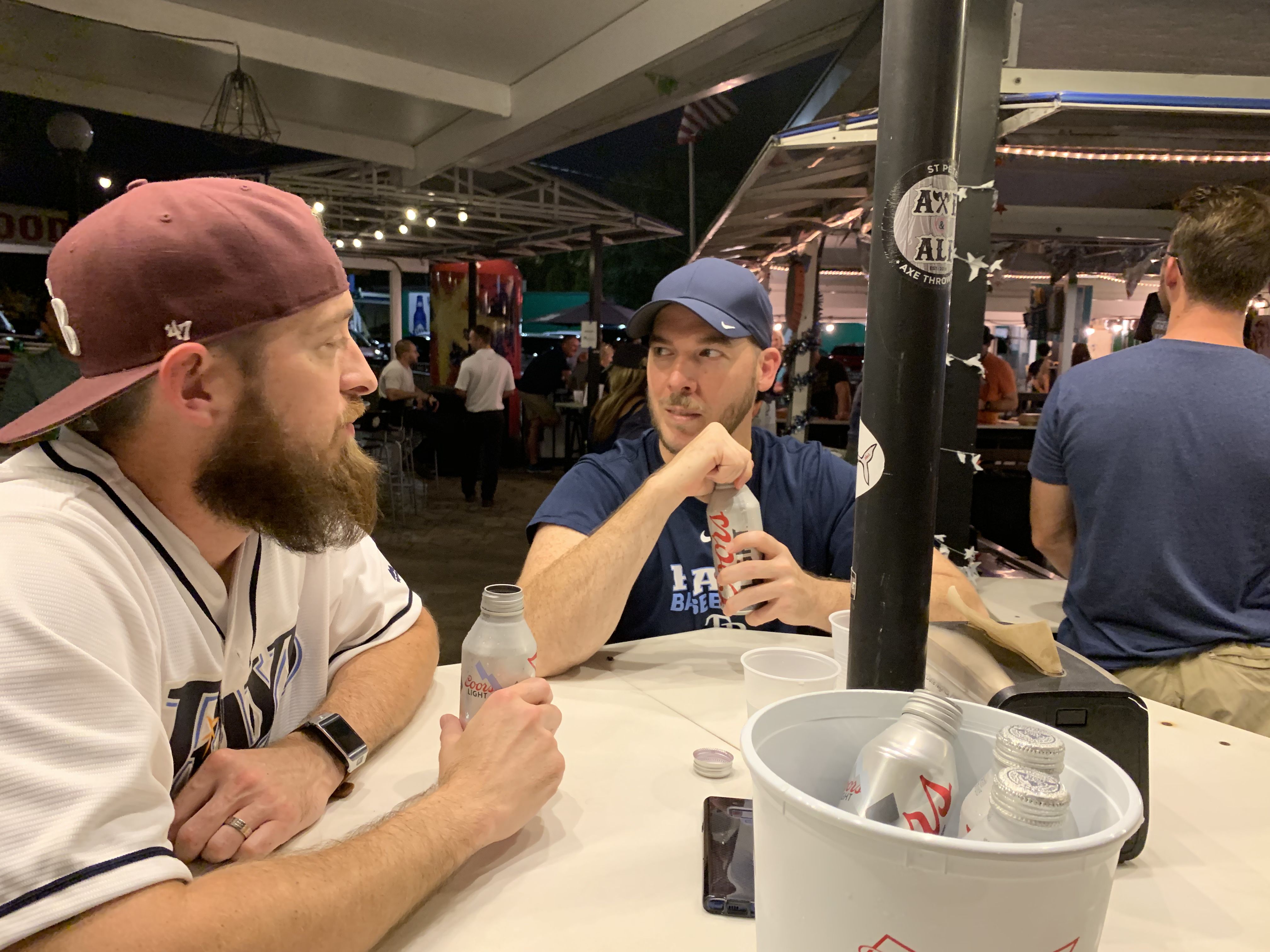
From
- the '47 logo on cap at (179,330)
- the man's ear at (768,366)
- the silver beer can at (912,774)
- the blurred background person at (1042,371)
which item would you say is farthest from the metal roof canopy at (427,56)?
the blurred background person at (1042,371)

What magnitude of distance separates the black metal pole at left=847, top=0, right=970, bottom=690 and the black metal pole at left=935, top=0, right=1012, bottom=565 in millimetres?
2000

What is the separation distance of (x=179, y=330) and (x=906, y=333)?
0.85 m

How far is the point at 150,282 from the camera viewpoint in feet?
3.22

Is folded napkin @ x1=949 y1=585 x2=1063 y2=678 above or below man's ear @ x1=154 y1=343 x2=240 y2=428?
below

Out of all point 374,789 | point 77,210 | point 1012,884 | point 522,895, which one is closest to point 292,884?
point 522,895

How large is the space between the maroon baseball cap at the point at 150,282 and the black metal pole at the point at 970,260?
7.26ft

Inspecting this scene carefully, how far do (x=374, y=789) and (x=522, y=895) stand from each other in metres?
0.34

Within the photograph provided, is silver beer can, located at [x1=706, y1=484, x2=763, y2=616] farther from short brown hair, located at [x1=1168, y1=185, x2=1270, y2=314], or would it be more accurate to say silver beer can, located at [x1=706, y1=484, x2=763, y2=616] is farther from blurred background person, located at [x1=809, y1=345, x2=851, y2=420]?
blurred background person, located at [x1=809, y1=345, x2=851, y2=420]

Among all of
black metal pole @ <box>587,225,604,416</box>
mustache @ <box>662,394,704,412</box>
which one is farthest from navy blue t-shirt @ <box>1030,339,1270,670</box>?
black metal pole @ <box>587,225,604,416</box>

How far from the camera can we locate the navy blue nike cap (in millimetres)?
2027

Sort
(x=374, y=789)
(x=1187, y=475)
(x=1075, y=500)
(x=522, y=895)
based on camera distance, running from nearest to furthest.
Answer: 1. (x=522, y=895)
2. (x=374, y=789)
3. (x=1187, y=475)
4. (x=1075, y=500)

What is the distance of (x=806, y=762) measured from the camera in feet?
2.47

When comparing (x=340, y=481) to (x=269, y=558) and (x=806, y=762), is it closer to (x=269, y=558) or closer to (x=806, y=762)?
(x=269, y=558)

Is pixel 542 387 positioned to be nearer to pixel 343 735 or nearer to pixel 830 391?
pixel 830 391
